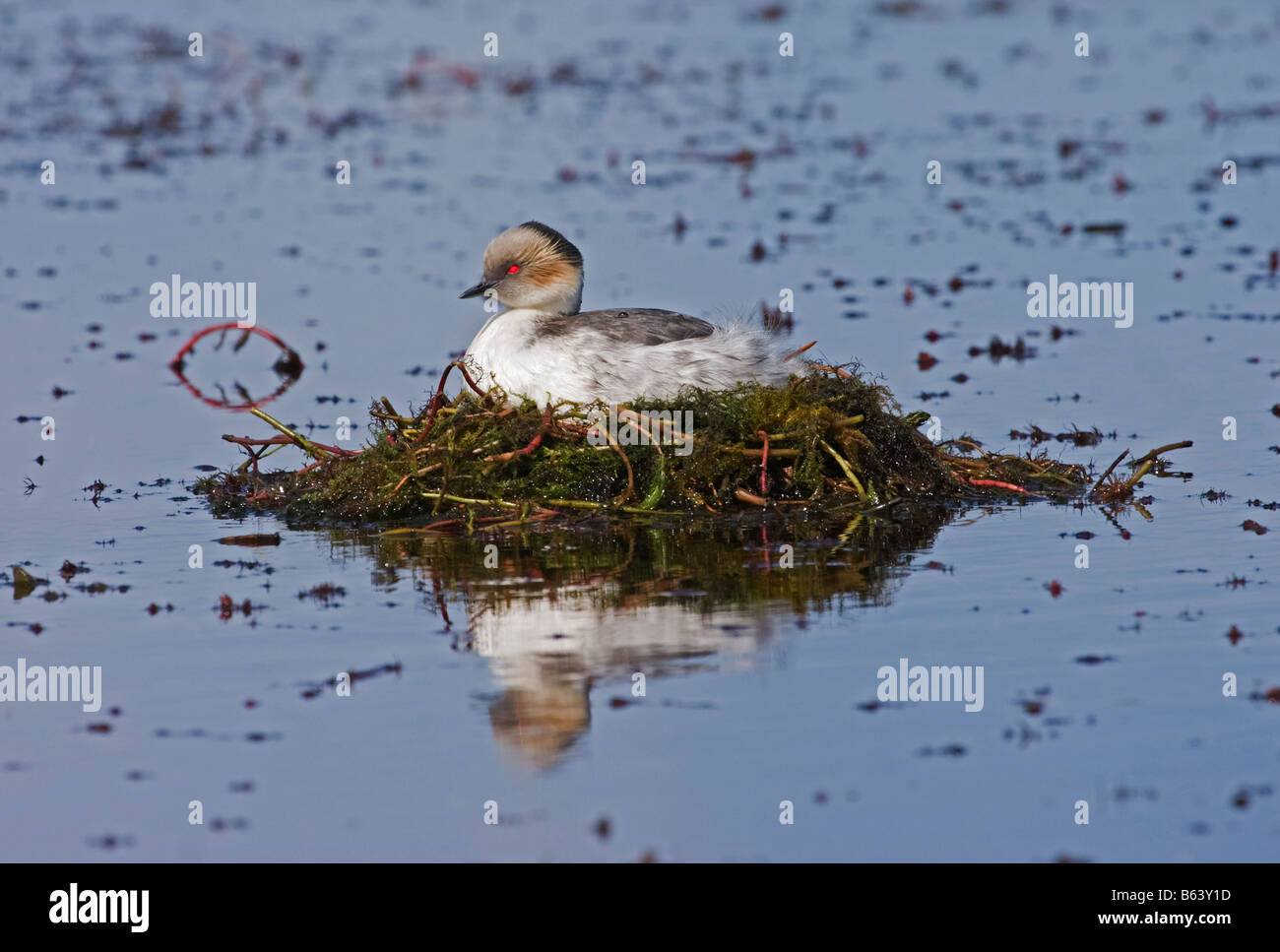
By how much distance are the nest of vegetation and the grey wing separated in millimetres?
405

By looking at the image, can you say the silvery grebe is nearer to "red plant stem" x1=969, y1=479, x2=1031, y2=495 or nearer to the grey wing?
the grey wing

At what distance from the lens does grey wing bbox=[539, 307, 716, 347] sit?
403 inches

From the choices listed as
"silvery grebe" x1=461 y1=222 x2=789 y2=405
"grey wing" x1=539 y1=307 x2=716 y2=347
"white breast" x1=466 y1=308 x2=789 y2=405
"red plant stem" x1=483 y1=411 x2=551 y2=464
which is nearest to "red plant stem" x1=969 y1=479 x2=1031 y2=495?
"silvery grebe" x1=461 y1=222 x2=789 y2=405

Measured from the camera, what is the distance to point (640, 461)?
10.1 meters

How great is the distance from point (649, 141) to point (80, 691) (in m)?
17.4

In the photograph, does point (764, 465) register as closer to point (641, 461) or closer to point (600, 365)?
point (641, 461)

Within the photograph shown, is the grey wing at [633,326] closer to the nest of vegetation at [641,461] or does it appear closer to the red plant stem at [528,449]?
the nest of vegetation at [641,461]

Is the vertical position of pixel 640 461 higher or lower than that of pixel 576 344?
lower

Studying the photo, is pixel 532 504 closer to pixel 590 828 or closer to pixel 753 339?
pixel 753 339

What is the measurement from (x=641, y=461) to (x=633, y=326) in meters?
0.78

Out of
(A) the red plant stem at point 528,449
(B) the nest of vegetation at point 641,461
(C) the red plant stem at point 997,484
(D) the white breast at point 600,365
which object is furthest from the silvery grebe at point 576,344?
(C) the red plant stem at point 997,484

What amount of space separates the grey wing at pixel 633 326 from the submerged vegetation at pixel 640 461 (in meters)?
0.42

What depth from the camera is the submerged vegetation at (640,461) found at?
994 cm

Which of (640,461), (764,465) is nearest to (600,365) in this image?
(640,461)
